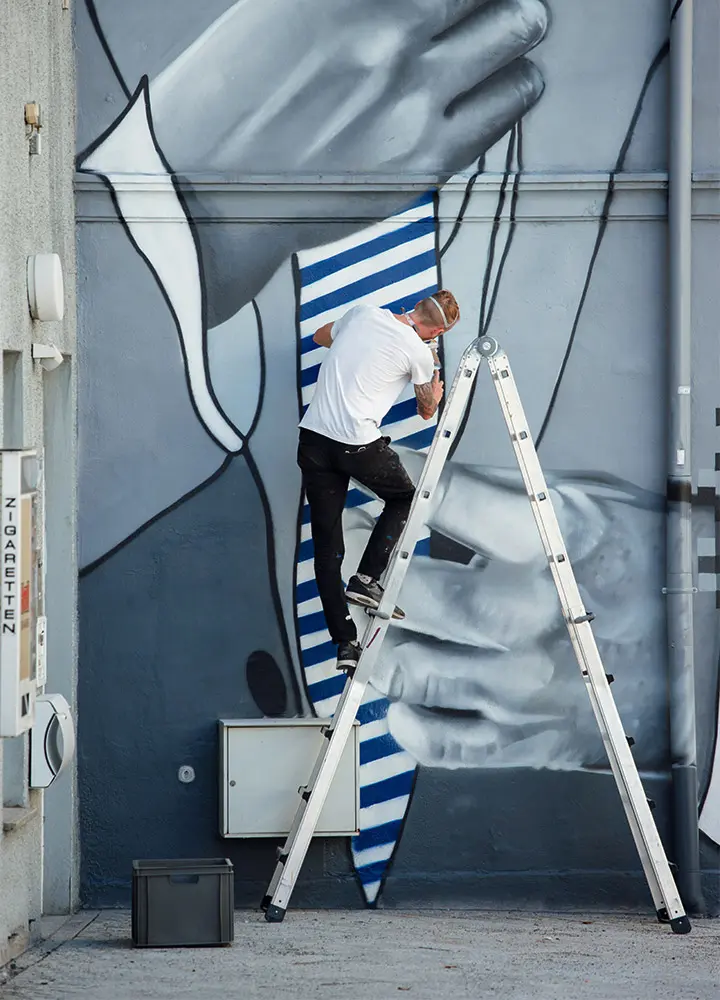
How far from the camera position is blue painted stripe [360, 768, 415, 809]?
6750 mm

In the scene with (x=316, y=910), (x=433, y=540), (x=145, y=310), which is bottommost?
(x=316, y=910)

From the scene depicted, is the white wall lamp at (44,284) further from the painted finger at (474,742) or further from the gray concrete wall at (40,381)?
the painted finger at (474,742)

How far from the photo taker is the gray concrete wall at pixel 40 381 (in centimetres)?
568

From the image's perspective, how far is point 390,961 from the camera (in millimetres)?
5824

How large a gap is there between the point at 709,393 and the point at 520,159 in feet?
4.73

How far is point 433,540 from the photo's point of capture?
6809 millimetres

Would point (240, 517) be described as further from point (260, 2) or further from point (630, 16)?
point (630, 16)

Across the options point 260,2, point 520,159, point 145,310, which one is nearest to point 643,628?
point 520,159

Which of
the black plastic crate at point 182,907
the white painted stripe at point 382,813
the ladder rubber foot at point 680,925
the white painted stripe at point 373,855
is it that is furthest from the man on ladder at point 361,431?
the ladder rubber foot at point 680,925

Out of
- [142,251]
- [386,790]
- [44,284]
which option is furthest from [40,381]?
[386,790]

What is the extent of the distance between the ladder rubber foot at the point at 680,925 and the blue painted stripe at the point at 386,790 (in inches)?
52.8

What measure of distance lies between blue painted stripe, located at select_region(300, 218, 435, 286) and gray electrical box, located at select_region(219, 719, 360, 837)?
213cm

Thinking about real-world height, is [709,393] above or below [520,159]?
below

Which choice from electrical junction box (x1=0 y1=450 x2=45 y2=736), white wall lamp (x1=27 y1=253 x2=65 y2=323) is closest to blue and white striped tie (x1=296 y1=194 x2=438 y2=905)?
white wall lamp (x1=27 y1=253 x2=65 y2=323)
